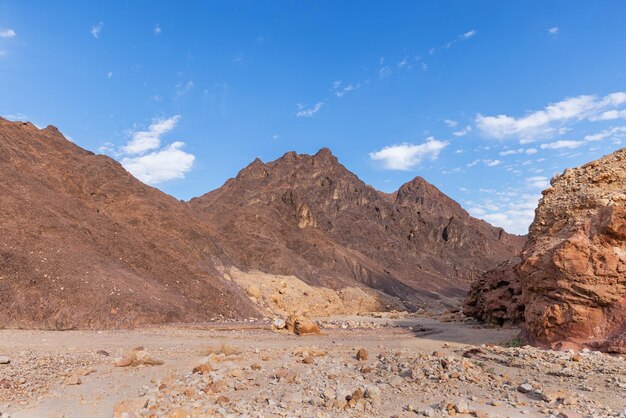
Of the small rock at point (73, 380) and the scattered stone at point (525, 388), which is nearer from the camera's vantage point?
the scattered stone at point (525, 388)

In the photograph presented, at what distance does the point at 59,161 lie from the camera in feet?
132

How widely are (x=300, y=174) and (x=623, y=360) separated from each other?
3720 inches

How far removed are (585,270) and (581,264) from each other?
214 millimetres

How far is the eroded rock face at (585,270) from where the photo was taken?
13.6 metres

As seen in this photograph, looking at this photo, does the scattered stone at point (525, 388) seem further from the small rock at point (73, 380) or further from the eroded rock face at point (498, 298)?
the eroded rock face at point (498, 298)

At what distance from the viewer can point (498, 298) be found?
27406mm

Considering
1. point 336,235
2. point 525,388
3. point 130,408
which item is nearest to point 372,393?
point 525,388

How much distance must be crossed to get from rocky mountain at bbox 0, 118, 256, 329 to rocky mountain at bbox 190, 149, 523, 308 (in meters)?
8.63

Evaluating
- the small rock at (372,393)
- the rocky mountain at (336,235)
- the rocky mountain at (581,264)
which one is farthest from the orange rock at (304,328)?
the rocky mountain at (336,235)

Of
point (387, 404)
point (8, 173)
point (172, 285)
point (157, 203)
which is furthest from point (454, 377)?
point (157, 203)

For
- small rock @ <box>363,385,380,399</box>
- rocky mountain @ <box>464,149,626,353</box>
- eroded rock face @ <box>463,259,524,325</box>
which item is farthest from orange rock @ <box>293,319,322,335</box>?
small rock @ <box>363,385,380,399</box>

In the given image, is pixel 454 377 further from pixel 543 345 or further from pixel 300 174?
pixel 300 174

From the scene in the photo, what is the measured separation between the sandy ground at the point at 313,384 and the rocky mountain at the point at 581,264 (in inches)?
62.9

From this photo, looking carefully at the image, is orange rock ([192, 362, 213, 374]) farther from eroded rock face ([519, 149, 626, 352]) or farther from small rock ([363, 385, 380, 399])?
Result: eroded rock face ([519, 149, 626, 352])
